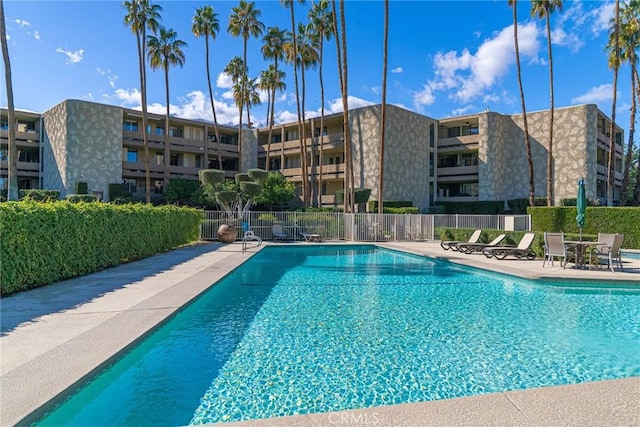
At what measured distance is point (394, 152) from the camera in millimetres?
36094

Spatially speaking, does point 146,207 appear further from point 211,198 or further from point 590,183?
point 590,183

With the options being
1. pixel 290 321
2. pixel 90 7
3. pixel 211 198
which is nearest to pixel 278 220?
pixel 211 198

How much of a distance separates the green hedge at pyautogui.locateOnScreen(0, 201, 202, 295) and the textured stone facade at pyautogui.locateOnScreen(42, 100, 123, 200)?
2217 centimetres

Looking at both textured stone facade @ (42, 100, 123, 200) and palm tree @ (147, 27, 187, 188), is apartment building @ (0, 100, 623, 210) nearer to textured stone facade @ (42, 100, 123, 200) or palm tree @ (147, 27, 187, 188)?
textured stone facade @ (42, 100, 123, 200)

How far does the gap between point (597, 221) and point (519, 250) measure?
381 inches

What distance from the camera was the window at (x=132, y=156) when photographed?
124 ft

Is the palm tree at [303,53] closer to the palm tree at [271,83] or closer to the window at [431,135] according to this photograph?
the palm tree at [271,83]

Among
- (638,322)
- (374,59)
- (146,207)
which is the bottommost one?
(638,322)

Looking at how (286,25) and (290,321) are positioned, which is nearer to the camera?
(290,321)

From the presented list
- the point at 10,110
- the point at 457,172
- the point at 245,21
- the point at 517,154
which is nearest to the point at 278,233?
the point at 10,110

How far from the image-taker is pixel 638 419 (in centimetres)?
317

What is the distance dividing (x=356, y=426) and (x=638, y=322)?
6.98 meters

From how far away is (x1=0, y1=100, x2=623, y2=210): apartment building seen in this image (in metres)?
34.1

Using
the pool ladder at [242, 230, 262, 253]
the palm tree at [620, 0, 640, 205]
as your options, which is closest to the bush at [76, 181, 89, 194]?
the pool ladder at [242, 230, 262, 253]
